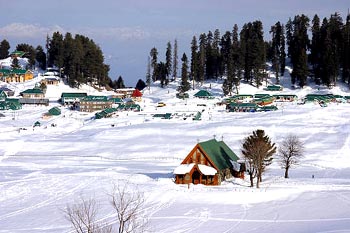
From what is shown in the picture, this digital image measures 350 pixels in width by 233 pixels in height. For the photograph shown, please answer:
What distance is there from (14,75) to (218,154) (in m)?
79.9

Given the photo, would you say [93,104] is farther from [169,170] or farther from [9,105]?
[169,170]

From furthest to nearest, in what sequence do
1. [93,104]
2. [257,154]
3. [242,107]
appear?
[93,104] → [242,107] → [257,154]

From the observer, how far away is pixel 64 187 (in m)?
36.1

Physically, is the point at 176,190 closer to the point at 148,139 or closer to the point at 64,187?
the point at 64,187

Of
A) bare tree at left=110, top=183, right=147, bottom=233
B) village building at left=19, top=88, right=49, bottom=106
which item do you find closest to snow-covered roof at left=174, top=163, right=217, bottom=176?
bare tree at left=110, top=183, right=147, bottom=233

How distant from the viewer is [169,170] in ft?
147

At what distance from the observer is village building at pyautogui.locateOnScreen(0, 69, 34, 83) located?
11050 centimetres

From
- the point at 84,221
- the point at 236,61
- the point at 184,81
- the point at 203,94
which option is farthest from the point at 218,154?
the point at 236,61

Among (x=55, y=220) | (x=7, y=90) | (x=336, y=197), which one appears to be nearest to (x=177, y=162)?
(x=336, y=197)

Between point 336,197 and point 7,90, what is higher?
point 7,90

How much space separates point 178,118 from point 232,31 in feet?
142

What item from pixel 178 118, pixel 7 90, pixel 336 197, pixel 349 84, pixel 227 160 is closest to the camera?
pixel 336 197

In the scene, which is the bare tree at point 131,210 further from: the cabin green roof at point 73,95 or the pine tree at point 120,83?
the pine tree at point 120,83

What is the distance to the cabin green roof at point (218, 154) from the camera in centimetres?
3893
